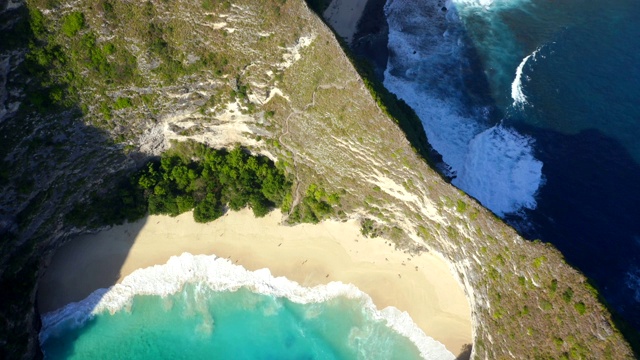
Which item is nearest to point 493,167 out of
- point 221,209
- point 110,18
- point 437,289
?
point 437,289

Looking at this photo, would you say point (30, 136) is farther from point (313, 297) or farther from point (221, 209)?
point (313, 297)

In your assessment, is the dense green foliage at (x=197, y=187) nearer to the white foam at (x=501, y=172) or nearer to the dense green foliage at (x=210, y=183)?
the dense green foliage at (x=210, y=183)

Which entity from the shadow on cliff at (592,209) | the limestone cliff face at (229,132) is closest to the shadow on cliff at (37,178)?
the limestone cliff face at (229,132)

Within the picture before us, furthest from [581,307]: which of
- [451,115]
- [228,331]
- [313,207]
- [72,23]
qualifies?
[72,23]

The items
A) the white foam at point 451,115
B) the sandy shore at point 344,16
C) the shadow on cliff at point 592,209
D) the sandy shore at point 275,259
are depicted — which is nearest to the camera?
the sandy shore at point 275,259

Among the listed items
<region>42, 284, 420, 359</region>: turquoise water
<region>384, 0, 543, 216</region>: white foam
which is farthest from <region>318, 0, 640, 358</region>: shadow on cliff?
<region>42, 284, 420, 359</region>: turquoise water

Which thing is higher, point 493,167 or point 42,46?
point 493,167
